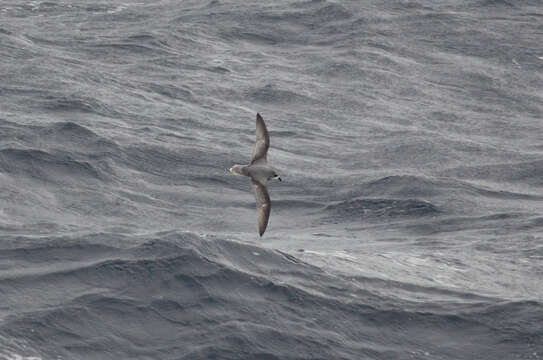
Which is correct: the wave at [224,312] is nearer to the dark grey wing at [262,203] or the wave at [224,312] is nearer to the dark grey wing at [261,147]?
the dark grey wing at [262,203]

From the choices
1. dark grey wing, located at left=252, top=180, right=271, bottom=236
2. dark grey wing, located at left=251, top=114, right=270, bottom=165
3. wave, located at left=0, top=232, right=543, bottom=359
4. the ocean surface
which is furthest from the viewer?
dark grey wing, located at left=252, top=180, right=271, bottom=236

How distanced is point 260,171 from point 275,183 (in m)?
9.46

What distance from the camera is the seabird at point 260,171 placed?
1753 cm

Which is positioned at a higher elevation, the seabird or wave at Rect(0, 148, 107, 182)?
the seabird

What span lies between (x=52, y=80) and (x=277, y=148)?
7.11m

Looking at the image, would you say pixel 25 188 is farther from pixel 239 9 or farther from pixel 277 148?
pixel 239 9

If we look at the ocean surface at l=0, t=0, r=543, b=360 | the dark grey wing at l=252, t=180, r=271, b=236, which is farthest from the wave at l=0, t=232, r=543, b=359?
the dark grey wing at l=252, t=180, r=271, b=236

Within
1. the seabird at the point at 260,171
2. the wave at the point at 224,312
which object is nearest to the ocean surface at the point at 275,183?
the wave at the point at 224,312

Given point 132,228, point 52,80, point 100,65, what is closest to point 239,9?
point 100,65

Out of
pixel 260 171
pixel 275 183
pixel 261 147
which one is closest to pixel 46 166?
pixel 275 183

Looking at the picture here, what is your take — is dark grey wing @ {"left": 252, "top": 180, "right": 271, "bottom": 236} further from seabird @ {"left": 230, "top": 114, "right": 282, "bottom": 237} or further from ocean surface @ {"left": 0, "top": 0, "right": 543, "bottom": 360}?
ocean surface @ {"left": 0, "top": 0, "right": 543, "bottom": 360}

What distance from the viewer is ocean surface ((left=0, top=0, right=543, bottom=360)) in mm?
17453

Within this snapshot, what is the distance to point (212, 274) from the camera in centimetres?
1875

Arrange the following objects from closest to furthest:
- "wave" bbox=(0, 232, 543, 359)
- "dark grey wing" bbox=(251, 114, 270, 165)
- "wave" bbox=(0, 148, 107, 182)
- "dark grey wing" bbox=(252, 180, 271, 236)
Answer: "wave" bbox=(0, 232, 543, 359) < "dark grey wing" bbox=(251, 114, 270, 165) < "dark grey wing" bbox=(252, 180, 271, 236) < "wave" bbox=(0, 148, 107, 182)
